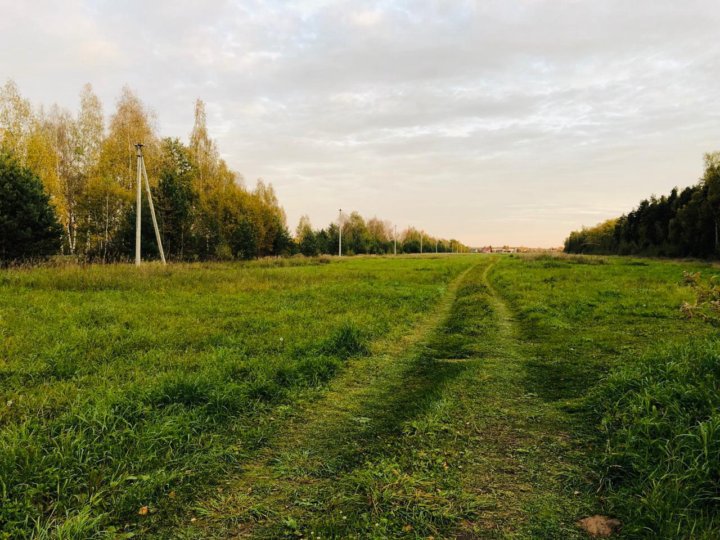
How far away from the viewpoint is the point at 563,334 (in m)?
10.2

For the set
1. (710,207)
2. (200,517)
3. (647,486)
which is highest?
(710,207)

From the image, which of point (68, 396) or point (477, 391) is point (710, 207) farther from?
point (68, 396)

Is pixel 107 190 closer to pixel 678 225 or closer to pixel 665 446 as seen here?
pixel 665 446

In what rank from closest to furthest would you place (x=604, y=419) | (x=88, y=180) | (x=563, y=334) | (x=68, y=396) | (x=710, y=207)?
(x=604, y=419) < (x=68, y=396) < (x=563, y=334) < (x=88, y=180) < (x=710, y=207)

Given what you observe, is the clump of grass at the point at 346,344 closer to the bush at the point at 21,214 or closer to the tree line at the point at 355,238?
the bush at the point at 21,214

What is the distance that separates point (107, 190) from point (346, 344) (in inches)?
1529

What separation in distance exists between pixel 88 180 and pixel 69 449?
4461 centimetres

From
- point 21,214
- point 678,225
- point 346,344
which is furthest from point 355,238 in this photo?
point 346,344

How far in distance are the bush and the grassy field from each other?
936 inches

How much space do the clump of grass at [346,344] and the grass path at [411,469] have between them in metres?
1.38

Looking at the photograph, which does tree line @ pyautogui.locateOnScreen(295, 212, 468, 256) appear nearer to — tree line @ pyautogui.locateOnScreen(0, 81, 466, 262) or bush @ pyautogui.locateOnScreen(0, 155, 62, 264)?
tree line @ pyautogui.locateOnScreen(0, 81, 466, 262)

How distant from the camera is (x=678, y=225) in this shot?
2195 inches

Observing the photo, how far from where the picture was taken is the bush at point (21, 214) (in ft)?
87.5

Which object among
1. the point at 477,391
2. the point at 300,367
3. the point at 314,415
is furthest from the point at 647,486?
the point at 300,367
